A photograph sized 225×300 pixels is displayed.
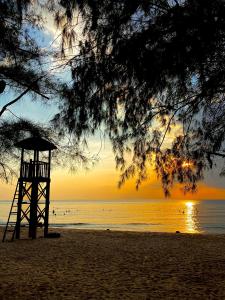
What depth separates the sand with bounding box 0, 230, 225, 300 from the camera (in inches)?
316

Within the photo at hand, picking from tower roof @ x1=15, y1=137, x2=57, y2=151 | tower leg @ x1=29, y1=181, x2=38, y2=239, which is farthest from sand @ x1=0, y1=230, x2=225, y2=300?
tower roof @ x1=15, y1=137, x2=57, y2=151

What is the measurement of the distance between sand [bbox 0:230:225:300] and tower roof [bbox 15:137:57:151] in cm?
494

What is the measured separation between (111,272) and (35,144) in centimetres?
1021

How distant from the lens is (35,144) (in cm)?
1941

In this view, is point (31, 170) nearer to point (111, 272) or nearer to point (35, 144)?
point (35, 144)

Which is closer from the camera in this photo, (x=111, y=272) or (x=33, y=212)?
(x=111, y=272)

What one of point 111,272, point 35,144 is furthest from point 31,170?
point 111,272

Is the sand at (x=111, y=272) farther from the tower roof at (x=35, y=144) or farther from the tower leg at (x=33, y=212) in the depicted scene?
the tower roof at (x=35, y=144)

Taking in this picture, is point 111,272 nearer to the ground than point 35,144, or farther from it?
nearer to the ground

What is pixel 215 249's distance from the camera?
16.2 m

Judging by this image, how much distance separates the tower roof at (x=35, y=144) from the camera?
1917 centimetres

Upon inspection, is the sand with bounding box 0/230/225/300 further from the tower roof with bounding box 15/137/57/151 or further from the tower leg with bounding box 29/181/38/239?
the tower roof with bounding box 15/137/57/151

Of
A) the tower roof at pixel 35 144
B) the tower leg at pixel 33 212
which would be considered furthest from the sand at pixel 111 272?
the tower roof at pixel 35 144

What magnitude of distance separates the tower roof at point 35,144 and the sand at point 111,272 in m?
4.94
